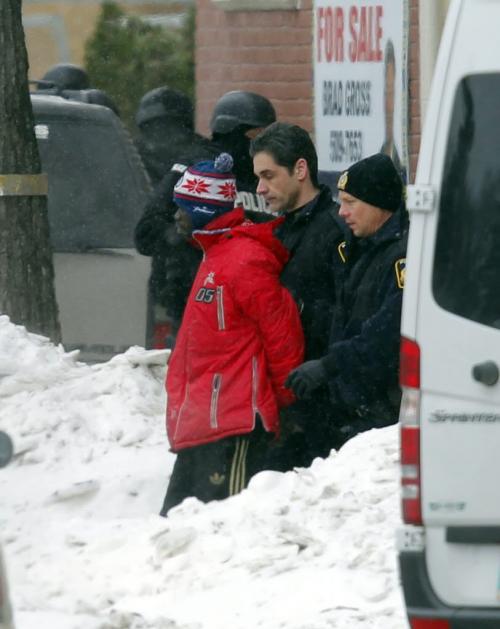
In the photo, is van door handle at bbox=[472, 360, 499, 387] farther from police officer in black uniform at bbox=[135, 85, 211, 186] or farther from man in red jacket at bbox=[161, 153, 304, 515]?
police officer in black uniform at bbox=[135, 85, 211, 186]

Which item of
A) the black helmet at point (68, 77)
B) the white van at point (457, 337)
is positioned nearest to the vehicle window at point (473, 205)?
the white van at point (457, 337)

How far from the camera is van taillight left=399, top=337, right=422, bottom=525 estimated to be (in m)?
4.75

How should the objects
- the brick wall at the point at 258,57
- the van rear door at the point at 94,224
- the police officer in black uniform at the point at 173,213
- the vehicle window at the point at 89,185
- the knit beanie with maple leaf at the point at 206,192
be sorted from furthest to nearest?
the brick wall at the point at 258,57, the vehicle window at the point at 89,185, the van rear door at the point at 94,224, the police officer in black uniform at the point at 173,213, the knit beanie with maple leaf at the point at 206,192

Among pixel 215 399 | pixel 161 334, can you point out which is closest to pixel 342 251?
pixel 215 399

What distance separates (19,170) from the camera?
924cm

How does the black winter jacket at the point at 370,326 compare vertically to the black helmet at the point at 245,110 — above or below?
below

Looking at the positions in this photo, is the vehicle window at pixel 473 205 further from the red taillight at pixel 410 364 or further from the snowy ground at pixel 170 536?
the snowy ground at pixel 170 536

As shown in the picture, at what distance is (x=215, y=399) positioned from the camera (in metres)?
6.91

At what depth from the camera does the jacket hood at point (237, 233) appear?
6871 mm

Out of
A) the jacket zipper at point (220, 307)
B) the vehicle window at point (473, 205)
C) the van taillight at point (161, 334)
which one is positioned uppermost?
the vehicle window at point (473, 205)

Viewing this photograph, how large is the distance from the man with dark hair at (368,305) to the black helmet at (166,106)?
3251 mm

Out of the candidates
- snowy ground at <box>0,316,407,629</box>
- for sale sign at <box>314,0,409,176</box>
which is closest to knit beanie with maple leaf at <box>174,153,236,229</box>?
snowy ground at <box>0,316,407,629</box>

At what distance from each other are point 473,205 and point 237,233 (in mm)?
2329

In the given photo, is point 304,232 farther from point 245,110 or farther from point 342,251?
point 245,110
